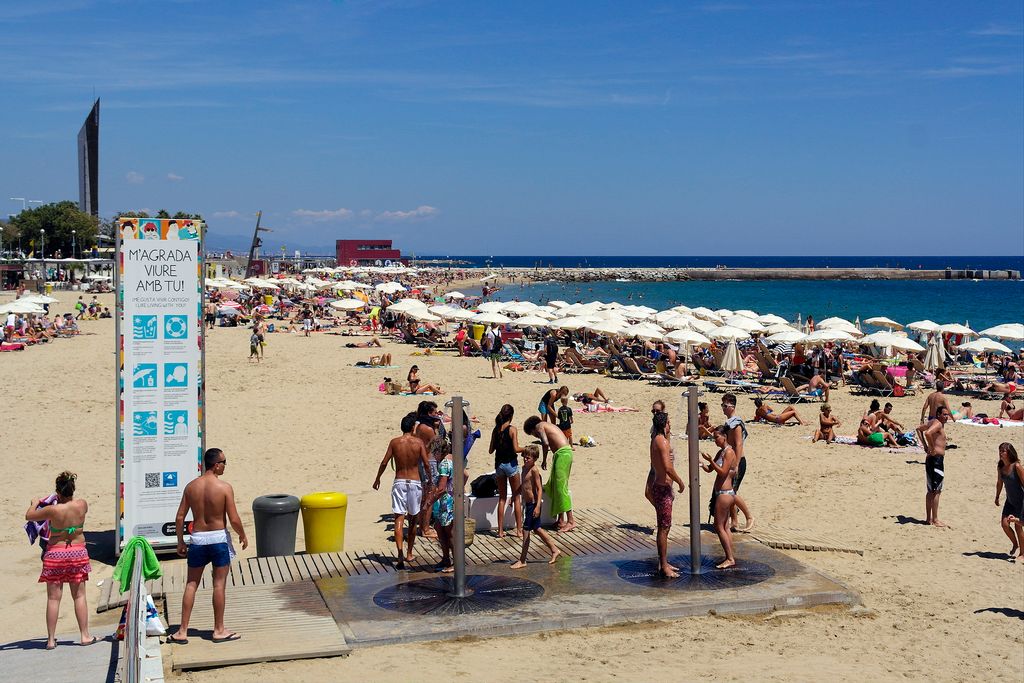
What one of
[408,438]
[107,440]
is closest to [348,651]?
[408,438]

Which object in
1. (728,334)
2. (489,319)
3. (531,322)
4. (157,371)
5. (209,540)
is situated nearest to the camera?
(209,540)

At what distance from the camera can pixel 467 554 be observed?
802 centimetres

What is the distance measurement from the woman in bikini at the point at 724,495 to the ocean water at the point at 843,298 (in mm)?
45498

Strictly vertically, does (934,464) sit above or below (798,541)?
above

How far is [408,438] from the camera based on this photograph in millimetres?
7488

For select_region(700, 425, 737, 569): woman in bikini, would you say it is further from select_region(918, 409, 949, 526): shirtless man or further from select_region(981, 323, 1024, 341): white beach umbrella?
select_region(981, 323, 1024, 341): white beach umbrella

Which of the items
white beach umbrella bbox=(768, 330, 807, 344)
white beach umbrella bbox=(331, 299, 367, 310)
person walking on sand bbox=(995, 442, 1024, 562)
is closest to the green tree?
white beach umbrella bbox=(331, 299, 367, 310)

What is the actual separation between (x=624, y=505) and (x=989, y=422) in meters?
8.91

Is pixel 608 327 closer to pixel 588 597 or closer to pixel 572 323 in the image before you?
pixel 572 323

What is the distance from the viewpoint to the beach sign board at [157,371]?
770 cm

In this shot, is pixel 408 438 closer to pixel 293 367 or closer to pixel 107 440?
pixel 107 440

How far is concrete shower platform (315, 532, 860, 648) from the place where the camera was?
20.8 ft

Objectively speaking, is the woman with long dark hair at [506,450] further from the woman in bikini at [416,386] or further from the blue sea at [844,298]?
the blue sea at [844,298]

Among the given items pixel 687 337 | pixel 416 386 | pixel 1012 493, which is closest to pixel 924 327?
pixel 687 337
